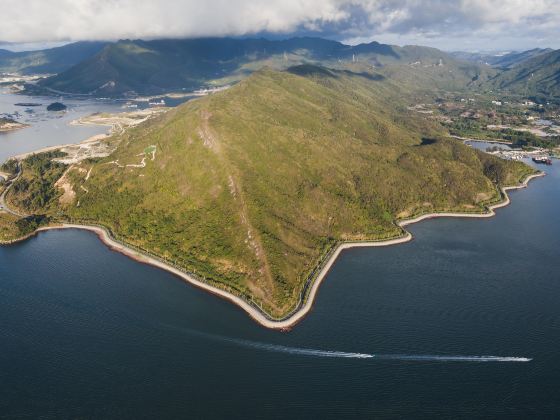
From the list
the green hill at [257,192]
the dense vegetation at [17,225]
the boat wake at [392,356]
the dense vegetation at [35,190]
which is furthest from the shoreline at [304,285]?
the dense vegetation at [35,190]

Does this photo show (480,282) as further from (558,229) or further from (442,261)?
(558,229)

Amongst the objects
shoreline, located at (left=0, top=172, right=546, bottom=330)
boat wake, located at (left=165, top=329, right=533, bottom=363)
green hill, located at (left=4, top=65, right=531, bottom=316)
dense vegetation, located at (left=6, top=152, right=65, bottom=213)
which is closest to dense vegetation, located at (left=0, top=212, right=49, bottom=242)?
shoreline, located at (left=0, top=172, right=546, bottom=330)

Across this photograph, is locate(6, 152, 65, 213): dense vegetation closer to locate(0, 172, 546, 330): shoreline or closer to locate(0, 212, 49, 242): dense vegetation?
locate(0, 212, 49, 242): dense vegetation

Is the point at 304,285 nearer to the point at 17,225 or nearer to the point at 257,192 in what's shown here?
the point at 257,192

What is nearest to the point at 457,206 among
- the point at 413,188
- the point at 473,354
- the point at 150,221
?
the point at 413,188

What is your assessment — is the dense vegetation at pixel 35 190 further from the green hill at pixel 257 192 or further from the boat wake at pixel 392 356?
the boat wake at pixel 392 356

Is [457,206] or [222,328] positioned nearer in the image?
[222,328]
